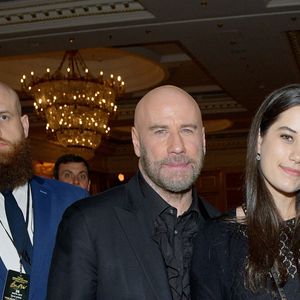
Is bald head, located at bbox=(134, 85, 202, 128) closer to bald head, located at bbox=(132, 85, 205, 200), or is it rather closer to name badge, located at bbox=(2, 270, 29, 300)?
bald head, located at bbox=(132, 85, 205, 200)

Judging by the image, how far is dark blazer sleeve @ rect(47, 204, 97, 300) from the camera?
2.08m

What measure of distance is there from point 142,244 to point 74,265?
0.26 meters

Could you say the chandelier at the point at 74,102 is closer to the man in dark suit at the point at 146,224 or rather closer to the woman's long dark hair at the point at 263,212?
the man in dark suit at the point at 146,224

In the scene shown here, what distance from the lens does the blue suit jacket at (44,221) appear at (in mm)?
2357

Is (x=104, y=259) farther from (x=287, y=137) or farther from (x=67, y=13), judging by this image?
(x=67, y=13)

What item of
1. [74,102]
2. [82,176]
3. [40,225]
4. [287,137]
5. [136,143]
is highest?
[74,102]

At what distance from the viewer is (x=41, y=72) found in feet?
35.9

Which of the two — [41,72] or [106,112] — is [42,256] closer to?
[106,112]

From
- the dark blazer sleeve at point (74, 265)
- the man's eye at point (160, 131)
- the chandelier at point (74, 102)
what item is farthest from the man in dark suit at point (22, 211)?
the chandelier at point (74, 102)

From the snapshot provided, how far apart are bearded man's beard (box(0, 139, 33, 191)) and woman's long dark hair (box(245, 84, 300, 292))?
1018 millimetres

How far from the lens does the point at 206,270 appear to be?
1.94 meters

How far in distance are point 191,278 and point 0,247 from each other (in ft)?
2.61

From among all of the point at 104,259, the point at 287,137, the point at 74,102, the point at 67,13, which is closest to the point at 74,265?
the point at 104,259

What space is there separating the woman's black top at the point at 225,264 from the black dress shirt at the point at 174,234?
0.17 m
